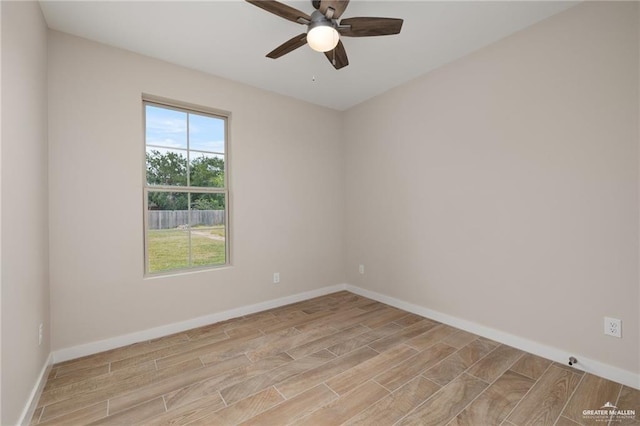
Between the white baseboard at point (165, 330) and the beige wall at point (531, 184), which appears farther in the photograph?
the white baseboard at point (165, 330)

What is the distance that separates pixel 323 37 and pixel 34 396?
293 cm

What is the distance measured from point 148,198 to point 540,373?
3.63m

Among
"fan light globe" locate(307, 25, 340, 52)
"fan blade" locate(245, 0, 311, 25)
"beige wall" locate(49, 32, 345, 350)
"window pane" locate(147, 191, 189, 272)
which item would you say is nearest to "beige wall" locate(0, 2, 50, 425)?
"beige wall" locate(49, 32, 345, 350)

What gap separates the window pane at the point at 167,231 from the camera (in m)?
2.83

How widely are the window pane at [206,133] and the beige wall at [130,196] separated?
0.18m

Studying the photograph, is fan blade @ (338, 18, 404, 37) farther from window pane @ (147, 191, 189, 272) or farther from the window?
window pane @ (147, 191, 189, 272)

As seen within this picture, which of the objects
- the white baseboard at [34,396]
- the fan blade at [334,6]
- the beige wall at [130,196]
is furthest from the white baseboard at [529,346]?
the white baseboard at [34,396]

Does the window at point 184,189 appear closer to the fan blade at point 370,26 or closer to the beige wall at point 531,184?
the fan blade at point 370,26

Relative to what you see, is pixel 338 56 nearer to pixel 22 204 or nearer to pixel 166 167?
pixel 166 167

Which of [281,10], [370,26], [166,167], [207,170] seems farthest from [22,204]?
[370,26]

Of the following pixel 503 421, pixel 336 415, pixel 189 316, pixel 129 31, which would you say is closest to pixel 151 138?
pixel 129 31

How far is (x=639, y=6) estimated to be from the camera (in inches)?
72.6

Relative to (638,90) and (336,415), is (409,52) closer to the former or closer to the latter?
(638,90)

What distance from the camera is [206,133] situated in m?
3.20
